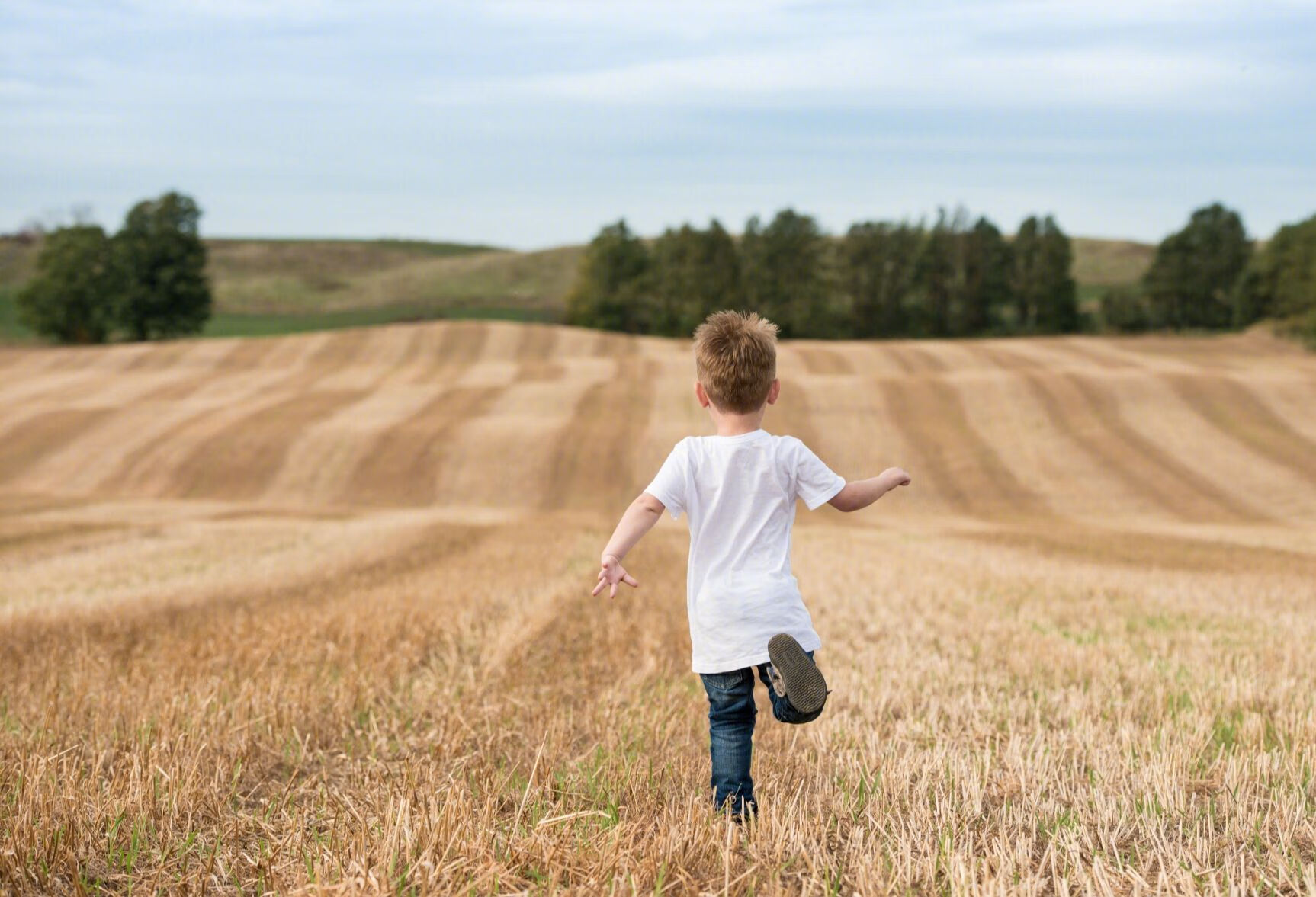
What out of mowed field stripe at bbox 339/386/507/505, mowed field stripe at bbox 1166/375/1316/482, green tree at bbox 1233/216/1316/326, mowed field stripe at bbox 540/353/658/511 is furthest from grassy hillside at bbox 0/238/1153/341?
mowed field stripe at bbox 1166/375/1316/482

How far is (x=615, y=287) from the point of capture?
3674 inches

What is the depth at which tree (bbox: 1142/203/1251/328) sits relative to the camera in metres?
93.8

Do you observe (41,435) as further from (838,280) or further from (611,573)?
(838,280)

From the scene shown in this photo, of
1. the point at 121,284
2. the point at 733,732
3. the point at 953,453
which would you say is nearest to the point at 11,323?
the point at 121,284

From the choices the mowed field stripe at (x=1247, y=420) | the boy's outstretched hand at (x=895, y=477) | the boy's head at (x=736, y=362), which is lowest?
the mowed field stripe at (x=1247, y=420)

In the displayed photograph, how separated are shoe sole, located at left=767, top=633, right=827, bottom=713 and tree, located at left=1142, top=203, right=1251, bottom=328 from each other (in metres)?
99.8

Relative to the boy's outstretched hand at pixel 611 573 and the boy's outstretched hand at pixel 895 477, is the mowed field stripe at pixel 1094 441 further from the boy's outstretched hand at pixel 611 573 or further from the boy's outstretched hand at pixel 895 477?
the boy's outstretched hand at pixel 611 573

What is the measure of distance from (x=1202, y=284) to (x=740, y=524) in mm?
101999

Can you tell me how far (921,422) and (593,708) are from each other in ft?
125

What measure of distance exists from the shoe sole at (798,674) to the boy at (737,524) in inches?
1.6

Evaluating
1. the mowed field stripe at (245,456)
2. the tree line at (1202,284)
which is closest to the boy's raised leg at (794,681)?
the mowed field stripe at (245,456)

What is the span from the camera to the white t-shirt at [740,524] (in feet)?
14.5

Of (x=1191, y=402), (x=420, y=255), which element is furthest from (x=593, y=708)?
(x=420, y=255)

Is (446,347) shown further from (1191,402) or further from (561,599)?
(561,599)
